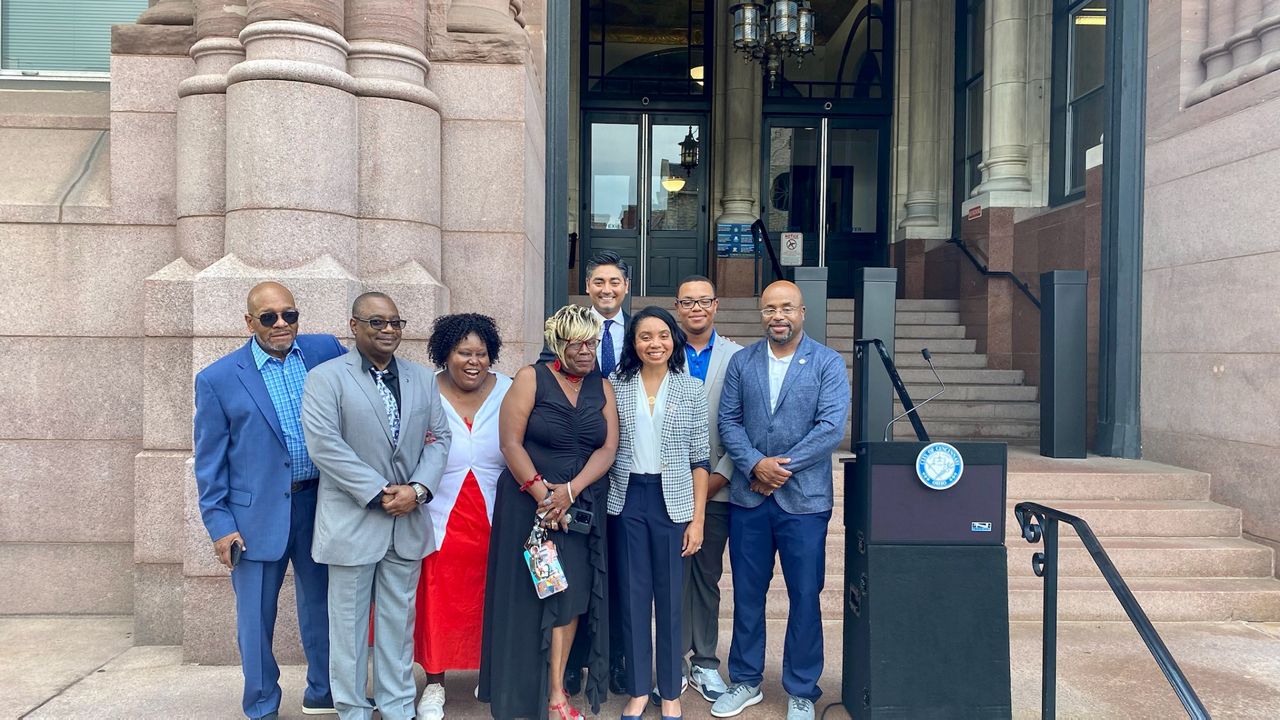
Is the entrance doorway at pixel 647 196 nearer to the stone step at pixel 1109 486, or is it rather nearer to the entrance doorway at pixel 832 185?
the entrance doorway at pixel 832 185

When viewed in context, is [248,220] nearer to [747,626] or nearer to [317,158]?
[317,158]

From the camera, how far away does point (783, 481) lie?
12.7 feet

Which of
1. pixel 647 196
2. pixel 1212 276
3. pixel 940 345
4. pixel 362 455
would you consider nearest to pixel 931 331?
pixel 940 345

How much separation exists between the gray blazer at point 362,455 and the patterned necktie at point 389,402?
0.13 ft

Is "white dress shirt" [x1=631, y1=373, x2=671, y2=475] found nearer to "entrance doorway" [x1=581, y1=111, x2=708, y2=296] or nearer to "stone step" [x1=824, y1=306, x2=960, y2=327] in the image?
"stone step" [x1=824, y1=306, x2=960, y2=327]

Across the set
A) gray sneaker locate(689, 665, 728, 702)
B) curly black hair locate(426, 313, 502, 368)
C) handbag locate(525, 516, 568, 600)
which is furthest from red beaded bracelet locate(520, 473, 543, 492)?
gray sneaker locate(689, 665, 728, 702)

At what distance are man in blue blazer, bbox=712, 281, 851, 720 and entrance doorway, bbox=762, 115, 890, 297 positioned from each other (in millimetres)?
11009

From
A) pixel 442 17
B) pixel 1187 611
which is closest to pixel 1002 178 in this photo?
pixel 1187 611

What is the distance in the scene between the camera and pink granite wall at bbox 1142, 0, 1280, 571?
6.17m

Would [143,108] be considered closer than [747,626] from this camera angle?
No

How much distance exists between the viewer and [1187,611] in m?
Answer: 5.62

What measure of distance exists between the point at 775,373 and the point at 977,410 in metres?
5.97

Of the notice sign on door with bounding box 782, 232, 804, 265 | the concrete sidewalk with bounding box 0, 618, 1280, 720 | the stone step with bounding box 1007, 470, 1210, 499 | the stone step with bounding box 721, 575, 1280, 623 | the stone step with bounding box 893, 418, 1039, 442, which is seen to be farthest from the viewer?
the notice sign on door with bounding box 782, 232, 804, 265

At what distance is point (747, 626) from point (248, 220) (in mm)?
3460
